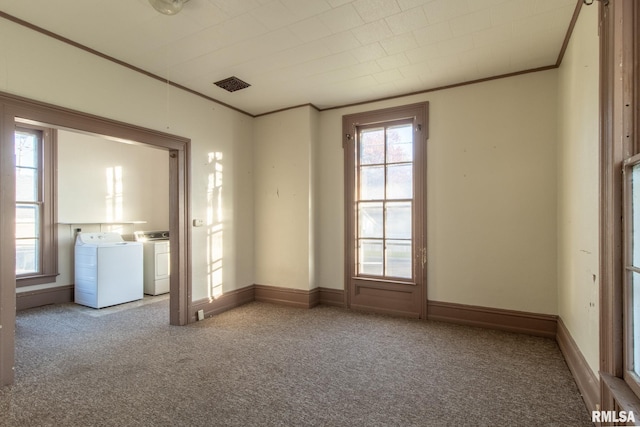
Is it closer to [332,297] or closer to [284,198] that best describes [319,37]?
[284,198]

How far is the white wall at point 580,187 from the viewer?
208cm

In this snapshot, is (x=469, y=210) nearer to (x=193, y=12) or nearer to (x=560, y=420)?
(x=560, y=420)

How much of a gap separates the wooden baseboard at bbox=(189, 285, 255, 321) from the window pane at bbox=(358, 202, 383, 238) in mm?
1924

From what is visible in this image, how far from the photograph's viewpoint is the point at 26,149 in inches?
187

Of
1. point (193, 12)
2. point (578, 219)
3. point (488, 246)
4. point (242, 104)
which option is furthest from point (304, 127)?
point (578, 219)

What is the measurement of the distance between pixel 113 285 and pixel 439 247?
473cm

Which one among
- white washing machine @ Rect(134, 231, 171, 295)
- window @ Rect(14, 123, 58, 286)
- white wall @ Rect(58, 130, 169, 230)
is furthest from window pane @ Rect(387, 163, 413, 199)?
window @ Rect(14, 123, 58, 286)

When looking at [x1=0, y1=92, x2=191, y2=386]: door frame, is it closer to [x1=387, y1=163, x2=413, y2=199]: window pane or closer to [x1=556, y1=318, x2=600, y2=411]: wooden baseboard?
A: [x1=387, y1=163, x2=413, y2=199]: window pane

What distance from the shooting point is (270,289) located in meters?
4.81

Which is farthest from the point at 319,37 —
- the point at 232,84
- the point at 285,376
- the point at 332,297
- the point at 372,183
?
the point at 332,297

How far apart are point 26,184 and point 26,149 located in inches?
20.7

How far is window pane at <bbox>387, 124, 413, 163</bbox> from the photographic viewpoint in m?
4.20

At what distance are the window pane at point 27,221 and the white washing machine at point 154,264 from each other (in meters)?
1.34

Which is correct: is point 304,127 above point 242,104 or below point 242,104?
below
